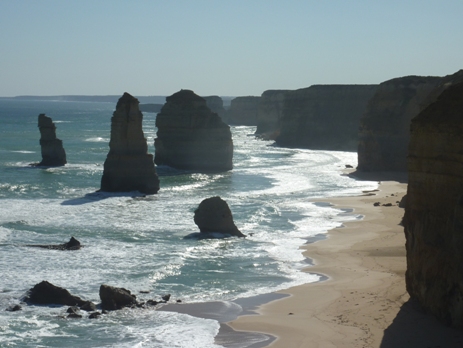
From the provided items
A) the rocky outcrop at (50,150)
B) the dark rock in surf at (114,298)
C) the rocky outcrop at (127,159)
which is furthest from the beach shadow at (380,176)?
the dark rock in surf at (114,298)

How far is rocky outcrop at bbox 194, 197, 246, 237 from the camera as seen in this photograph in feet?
111

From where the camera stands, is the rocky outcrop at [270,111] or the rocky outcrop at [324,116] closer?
the rocky outcrop at [324,116]

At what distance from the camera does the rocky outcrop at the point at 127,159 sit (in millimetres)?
49312

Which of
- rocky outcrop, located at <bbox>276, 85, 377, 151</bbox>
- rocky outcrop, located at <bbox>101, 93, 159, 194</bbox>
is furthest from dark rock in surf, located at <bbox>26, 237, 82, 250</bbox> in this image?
rocky outcrop, located at <bbox>276, 85, 377, 151</bbox>

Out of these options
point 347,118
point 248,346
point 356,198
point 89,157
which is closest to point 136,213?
point 356,198

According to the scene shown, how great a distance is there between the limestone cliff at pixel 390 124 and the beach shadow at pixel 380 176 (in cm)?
91

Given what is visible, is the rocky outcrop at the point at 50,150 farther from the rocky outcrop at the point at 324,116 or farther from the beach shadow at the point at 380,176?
the rocky outcrop at the point at 324,116

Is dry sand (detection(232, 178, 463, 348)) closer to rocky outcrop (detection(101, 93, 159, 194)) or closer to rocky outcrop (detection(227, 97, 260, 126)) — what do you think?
rocky outcrop (detection(101, 93, 159, 194))

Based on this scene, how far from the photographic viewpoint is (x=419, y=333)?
719 inches

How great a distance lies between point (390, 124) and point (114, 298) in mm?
45891

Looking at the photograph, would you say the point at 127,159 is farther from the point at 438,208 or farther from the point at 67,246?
the point at 438,208

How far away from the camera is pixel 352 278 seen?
85.1 feet

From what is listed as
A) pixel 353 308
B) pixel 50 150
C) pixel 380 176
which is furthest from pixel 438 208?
pixel 50 150

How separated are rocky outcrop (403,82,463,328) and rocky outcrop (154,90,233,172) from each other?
151ft
